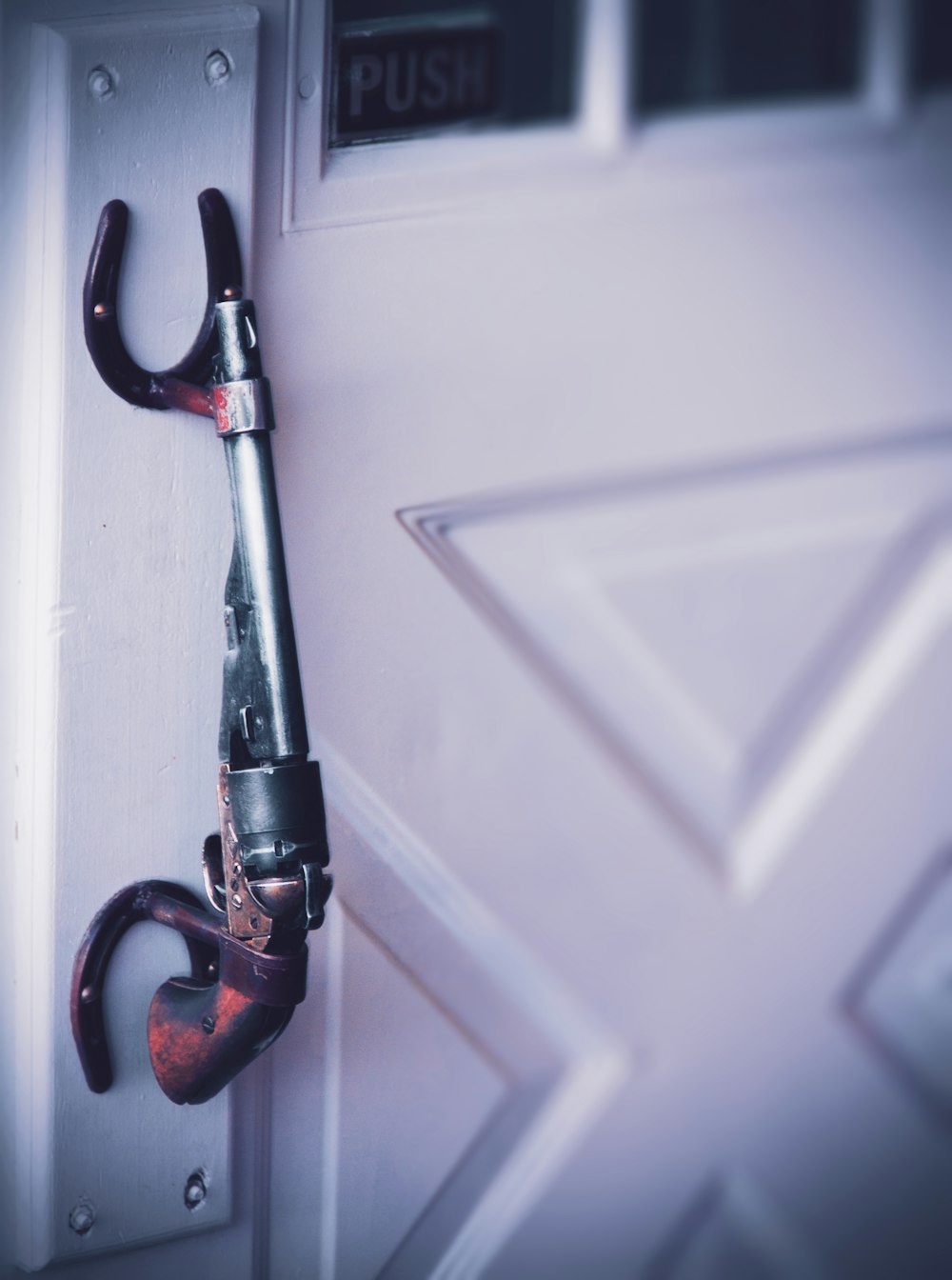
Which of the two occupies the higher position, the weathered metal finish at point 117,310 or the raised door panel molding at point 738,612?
the weathered metal finish at point 117,310

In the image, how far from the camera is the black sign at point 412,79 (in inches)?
25.4

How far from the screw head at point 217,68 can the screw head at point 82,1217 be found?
0.75 meters

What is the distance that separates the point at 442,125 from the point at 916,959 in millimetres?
572

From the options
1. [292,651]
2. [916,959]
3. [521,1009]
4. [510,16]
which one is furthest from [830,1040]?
[510,16]

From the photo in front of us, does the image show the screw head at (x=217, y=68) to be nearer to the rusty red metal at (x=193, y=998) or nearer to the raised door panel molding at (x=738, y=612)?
the raised door panel molding at (x=738, y=612)

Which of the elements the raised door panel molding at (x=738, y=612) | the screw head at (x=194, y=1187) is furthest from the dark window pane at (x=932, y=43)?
the screw head at (x=194, y=1187)

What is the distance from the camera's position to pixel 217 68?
2.26 feet

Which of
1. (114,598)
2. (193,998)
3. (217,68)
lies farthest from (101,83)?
(193,998)

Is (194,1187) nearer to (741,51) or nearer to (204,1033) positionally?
(204,1033)

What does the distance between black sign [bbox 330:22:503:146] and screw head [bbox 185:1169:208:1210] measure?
2.32 ft

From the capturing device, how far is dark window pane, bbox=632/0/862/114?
1.87ft

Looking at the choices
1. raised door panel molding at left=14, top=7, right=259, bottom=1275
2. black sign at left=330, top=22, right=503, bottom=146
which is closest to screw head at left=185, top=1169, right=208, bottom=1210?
raised door panel molding at left=14, top=7, right=259, bottom=1275

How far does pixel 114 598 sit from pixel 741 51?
0.50m

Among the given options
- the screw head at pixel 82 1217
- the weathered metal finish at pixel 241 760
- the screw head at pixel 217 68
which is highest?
the screw head at pixel 217 68
